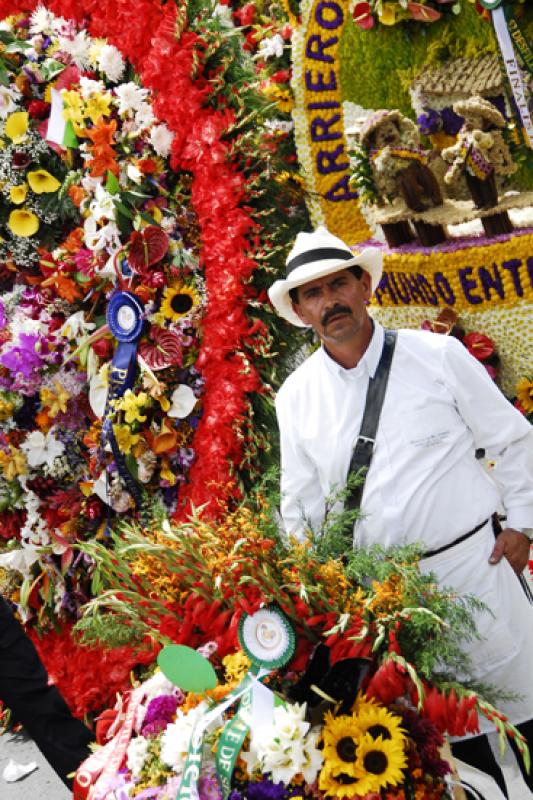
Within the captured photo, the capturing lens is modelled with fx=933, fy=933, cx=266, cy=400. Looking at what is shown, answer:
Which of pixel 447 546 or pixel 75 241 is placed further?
pixel 75 241

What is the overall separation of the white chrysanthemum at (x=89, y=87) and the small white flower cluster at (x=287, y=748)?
112 inches

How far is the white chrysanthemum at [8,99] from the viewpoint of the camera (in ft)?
13.5

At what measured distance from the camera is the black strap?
2.35 metres

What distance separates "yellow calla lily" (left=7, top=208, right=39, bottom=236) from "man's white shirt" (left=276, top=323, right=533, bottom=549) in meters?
2.09

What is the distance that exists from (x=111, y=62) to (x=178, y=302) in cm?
106

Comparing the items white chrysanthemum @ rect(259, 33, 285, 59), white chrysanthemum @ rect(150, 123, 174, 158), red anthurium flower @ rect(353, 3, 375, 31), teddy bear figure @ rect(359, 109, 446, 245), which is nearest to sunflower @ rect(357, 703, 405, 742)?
teddy bear figure @ rect(359, 109, 446, 245)

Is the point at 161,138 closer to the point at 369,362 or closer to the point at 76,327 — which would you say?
the point at 76,327

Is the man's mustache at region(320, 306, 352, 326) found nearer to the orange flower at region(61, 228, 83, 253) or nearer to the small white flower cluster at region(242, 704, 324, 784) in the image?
the small white flower cluster at region(242, 704, 324, 784)

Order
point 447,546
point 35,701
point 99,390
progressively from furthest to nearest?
point 99,390
point 35,701
point 447,546

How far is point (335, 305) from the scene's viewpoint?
7.99 ft

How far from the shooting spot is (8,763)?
418cm

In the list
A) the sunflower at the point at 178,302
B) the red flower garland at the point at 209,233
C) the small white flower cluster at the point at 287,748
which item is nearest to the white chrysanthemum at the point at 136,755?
the small white flower cluster at the point at 287,748

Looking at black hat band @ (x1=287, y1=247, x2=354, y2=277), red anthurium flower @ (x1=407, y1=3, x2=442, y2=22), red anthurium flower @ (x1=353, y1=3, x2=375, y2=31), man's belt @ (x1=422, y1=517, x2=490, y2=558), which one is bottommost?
man's belt @ (x1=422, y1=517, x2=490, y2=558)

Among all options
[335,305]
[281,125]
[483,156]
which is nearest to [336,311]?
[335,305]
